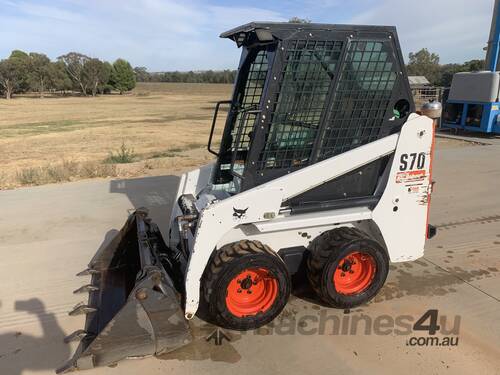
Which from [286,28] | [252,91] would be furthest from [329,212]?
[286,28]

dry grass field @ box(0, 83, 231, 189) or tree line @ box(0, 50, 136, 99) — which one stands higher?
tree line @ box(0, 50, 136, 99)

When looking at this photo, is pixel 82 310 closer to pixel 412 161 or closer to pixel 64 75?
pixel 412 161

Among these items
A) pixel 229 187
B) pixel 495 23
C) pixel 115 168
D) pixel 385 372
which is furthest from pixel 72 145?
pixel 495 23

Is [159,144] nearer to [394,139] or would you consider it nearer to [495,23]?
[394,139]

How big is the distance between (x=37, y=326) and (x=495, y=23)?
18.7m

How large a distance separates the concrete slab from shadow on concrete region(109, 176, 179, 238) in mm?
96

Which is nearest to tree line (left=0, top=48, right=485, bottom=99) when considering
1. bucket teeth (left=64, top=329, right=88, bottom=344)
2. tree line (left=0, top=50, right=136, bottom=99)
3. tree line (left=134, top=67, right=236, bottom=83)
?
tree line (left=0, top=50, right=136, bottom=99)

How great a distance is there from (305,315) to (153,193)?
425 cm

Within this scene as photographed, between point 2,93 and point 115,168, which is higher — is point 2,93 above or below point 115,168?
above

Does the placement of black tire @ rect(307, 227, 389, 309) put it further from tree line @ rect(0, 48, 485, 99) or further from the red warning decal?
tree line @ rect(0, 48, 485, 99)

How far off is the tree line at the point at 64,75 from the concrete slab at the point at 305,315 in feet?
181

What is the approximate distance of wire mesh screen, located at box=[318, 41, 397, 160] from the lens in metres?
3.27

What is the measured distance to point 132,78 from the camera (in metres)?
64.9

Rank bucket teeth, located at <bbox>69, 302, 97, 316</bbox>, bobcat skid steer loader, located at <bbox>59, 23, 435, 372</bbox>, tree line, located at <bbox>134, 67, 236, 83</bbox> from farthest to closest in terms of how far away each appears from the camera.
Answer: tree line, located at <bbox>134, 67, 236, 83</bbox>
bucket teeth, located at <bbox>69, 302, 97, 316</bbox>
bobcat skid steer loader, located at <bbox>59, 23, 435, 372</bbox>
